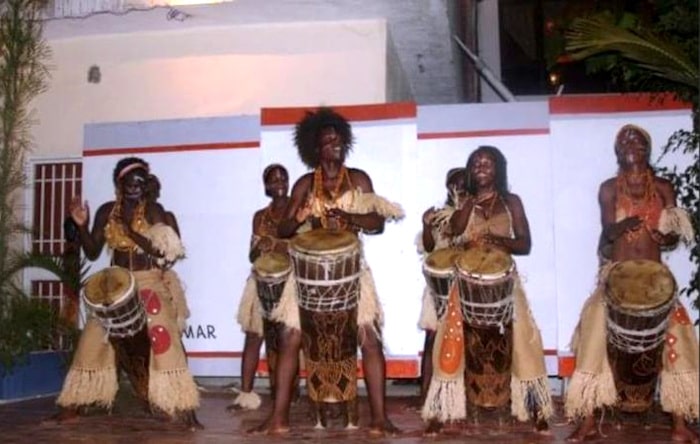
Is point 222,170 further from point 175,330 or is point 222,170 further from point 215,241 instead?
point 175,330

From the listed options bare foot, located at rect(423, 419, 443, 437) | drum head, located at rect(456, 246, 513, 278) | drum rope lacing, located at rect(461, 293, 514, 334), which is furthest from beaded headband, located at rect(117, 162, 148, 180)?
bare foot, located at rect(423, 419, 443, 437)

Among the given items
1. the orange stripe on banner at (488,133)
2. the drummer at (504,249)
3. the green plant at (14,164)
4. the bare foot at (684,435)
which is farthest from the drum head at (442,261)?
the green plant at (14,164)

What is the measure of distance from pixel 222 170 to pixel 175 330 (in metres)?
2.12

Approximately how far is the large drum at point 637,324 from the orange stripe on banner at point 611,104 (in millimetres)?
1998

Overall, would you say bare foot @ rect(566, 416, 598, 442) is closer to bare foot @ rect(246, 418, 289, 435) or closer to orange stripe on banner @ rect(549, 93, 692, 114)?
bare foot @ rect(246, 418, 289, 435)

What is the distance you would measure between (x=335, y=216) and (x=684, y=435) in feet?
7.98

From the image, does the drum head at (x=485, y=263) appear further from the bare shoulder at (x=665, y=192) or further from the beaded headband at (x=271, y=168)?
the beaded headband at (x=271, y=168)

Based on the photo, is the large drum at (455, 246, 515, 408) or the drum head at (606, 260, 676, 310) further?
the large drum at (455, 246, 515, 408)

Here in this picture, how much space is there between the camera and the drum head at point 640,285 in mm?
5227

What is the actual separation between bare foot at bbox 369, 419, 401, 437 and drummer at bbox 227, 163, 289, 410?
4.85 feet

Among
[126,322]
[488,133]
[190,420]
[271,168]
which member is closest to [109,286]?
[126,322]

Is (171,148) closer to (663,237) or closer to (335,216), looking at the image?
(335,216)

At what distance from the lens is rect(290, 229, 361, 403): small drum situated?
215 inches

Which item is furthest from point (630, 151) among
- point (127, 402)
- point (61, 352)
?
point (61, 352)
